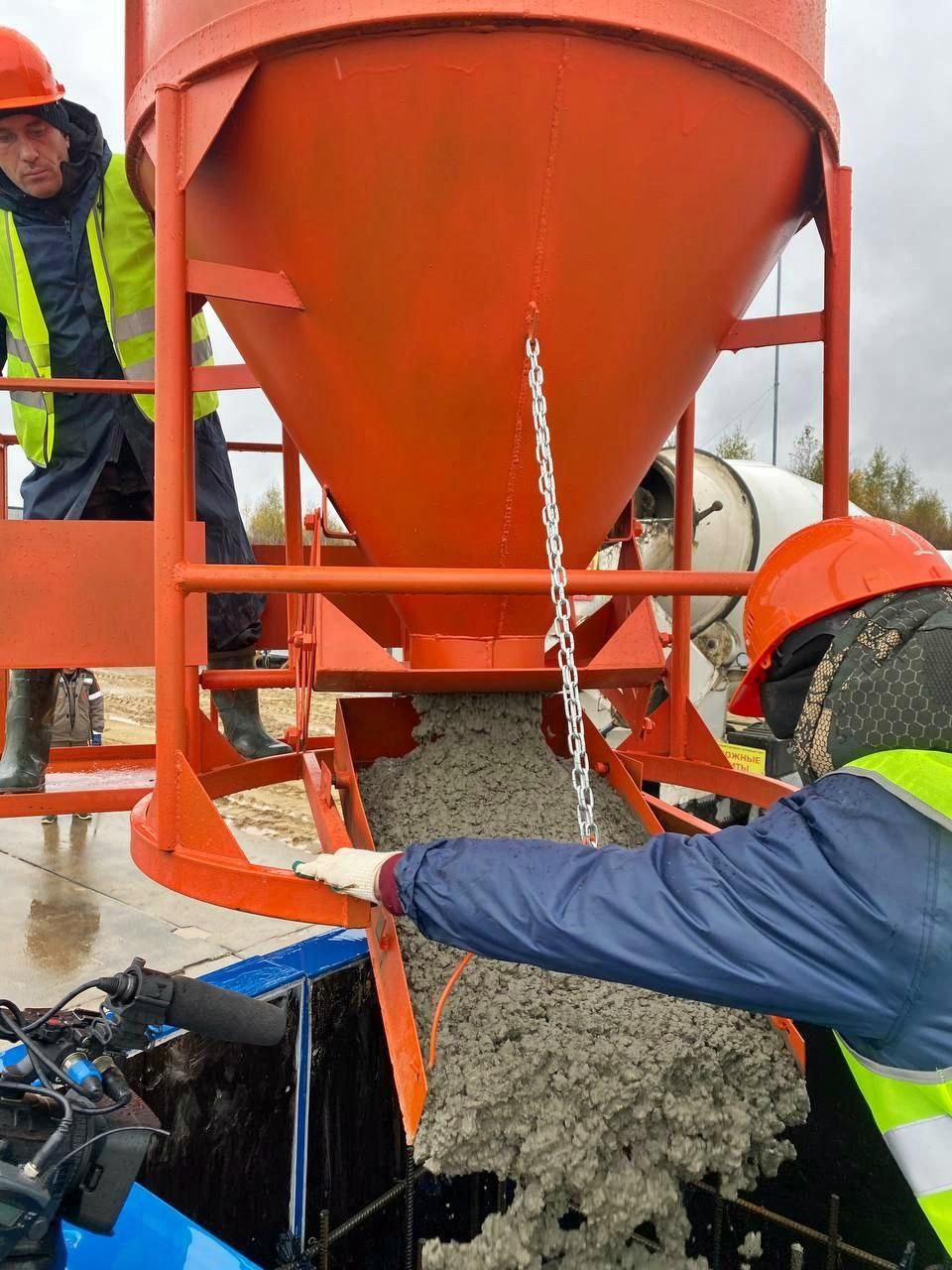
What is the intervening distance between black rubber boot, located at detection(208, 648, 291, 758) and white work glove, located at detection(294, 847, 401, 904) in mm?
2118

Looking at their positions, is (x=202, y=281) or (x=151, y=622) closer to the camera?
(x=202, y=281)

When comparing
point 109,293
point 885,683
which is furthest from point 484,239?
point 109,293

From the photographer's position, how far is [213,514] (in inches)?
142

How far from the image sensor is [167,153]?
81.0 inches

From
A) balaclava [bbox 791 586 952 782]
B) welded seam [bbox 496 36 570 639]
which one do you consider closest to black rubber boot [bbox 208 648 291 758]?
welded seam [bbox 496 36 570 639]

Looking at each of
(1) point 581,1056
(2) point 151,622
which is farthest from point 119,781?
(1) point 581,1056

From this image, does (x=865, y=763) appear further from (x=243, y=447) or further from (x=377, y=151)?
(x=243, y=447)

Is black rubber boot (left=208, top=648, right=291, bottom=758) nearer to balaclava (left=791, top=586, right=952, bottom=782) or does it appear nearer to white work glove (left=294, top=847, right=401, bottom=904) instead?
white work glove (left=294, top=847, right=401, bottom=904)

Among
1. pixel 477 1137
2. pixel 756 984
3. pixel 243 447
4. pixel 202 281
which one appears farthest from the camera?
pixel 243 447

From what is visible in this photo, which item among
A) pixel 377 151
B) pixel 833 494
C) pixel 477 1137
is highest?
pixel 377 151

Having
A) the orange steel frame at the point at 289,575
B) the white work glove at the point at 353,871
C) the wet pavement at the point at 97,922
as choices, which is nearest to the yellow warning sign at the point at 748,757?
the orange steel frame at the point at 289,575

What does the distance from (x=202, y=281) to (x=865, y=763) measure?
169 cm

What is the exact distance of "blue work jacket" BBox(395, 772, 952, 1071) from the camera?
138cm

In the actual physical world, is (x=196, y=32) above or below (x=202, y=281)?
→ above
